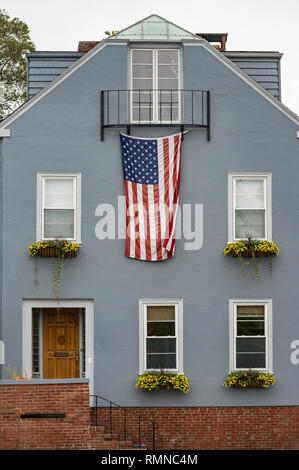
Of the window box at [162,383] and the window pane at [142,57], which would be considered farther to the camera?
the window pane at [142,57]

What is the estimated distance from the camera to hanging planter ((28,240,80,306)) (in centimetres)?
1855

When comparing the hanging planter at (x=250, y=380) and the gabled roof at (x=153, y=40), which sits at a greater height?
the gabled roof at (x=153, y=40)

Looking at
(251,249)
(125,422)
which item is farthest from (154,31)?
(125,422)

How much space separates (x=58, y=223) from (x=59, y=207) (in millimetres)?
376

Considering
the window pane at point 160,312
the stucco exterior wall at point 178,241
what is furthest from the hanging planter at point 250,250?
the window pane at point 160,312

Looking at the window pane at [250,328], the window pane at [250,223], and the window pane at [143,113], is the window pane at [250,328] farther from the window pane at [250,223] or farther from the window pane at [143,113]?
the window pane at [143,113]

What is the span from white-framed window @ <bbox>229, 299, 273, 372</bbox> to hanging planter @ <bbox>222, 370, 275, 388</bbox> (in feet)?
0.75

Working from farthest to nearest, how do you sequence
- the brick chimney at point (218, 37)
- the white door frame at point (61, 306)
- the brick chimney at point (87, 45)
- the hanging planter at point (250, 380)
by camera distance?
the brick chimney at point (218, 37)
the brick chimney at point (87, 45)
the white door frame at point (61, 306)
the hanging planter at point (250, 380)

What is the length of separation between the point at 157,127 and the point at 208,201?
7.00 feet

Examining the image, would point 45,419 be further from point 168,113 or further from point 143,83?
point 143,83

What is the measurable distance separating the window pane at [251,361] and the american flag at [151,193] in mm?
2914

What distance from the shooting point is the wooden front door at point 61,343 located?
1928 centimetres

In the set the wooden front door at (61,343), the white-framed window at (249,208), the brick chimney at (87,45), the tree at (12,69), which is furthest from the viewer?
the tree at (12,69)
